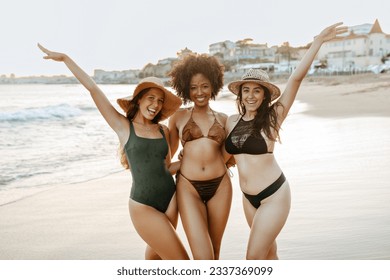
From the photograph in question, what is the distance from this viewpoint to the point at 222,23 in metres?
5.10

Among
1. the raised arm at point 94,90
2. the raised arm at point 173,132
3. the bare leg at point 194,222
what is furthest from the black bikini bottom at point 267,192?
the raised arm at point 94,90

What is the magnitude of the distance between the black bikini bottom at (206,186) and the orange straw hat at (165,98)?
41 cm

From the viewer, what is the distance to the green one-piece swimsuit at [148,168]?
2.71m

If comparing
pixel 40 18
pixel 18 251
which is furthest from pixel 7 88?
pixel 18 251

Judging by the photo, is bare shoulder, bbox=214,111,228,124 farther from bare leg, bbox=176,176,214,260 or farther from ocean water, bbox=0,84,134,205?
ocean water, bbox=0,84,134,205

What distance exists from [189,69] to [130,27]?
2079mm

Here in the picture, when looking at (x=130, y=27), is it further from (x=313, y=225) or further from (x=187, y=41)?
(x=313, y=225)

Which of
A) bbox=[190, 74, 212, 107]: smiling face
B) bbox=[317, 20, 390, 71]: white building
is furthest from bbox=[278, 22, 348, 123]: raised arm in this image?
bbox=[317, 20, 390, 71]: white building

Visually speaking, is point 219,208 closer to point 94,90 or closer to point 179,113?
point 179,113

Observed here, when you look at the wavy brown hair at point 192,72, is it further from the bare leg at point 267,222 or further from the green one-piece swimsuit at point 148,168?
the bare leg at point 267,222

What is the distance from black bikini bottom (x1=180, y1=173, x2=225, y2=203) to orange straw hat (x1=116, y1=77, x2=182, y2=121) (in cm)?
41

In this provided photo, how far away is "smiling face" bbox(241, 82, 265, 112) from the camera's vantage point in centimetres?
279

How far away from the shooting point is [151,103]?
280cm
